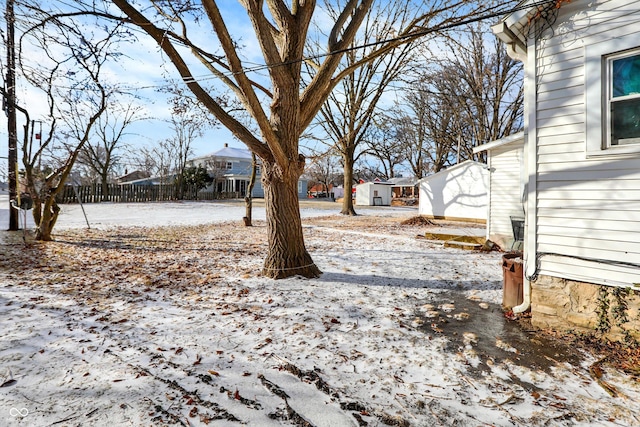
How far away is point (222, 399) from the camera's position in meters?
2.14

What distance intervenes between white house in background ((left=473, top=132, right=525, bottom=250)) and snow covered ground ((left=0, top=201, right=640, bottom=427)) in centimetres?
438

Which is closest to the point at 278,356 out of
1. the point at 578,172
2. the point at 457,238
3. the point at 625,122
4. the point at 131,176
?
the point at 578,172

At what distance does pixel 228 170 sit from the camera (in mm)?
39812

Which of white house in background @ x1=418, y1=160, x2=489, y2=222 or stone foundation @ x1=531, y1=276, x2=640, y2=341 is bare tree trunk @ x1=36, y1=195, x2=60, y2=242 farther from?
white house in background @ x1=418, y1=160, x2=489, y2=222

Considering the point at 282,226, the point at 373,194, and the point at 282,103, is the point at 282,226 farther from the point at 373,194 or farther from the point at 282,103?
the point at 373,194

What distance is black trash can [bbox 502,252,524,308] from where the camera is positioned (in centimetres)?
383

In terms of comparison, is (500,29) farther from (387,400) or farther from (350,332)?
(387,400)

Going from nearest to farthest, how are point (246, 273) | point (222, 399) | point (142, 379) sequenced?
→ point (222, 399) → point (142, 379) → point (246, 273)

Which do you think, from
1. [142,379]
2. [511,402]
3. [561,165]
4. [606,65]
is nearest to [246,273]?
[142,379]

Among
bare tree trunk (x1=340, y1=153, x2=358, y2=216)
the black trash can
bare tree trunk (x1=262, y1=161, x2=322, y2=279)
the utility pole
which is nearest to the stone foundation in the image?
the black trash can

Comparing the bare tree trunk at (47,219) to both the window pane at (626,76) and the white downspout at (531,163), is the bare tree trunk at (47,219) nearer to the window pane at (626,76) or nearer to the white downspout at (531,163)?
the white downspout at (531,163)

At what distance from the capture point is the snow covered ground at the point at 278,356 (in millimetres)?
2033

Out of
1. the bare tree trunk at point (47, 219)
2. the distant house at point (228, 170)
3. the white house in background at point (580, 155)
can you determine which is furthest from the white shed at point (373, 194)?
the white house in background at point (580, 155)

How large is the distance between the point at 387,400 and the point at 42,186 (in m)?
9.44
